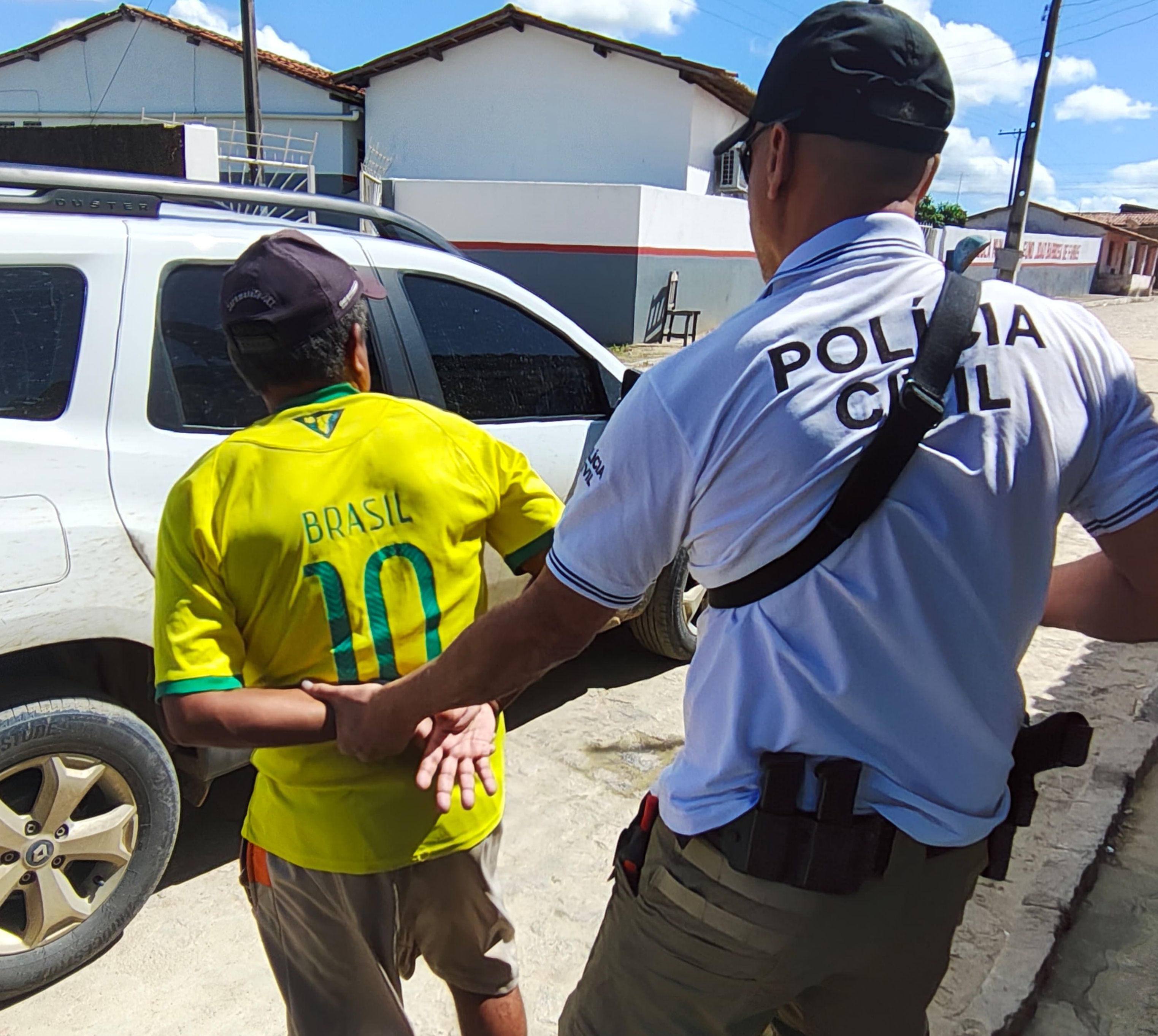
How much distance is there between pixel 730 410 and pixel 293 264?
83cm

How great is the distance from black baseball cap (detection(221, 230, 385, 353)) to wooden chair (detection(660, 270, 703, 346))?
16.1m

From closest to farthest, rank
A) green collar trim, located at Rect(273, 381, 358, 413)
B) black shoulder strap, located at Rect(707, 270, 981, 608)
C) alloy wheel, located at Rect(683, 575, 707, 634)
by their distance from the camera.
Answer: black shoulder strap, located at Rect(707, 270, 981, 608) < green collar trim, located at Rect(273, 381, 358, 413) < alloy wheel, located at Rect(683, 575, 707, 634)

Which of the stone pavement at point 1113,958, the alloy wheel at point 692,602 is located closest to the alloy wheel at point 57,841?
the stone pavement at point 1113,958

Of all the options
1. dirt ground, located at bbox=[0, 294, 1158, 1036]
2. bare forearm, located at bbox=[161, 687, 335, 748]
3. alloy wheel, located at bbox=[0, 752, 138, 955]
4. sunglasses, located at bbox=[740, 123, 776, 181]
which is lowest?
dirt ground, located at bbox=[0, 294, 1158, 1036]

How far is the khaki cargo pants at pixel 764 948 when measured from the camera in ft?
4.17

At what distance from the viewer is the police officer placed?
1182 millimetres

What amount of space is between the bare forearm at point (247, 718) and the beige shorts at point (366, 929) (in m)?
0.30

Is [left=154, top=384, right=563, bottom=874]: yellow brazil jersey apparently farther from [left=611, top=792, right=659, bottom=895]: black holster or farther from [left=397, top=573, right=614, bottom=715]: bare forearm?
[left=611, top=792, right=659, bottom=895]: black holster

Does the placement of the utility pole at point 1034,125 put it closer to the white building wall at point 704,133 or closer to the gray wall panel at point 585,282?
the white building wall at point 704,133

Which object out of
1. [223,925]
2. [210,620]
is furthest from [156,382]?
[223,925]

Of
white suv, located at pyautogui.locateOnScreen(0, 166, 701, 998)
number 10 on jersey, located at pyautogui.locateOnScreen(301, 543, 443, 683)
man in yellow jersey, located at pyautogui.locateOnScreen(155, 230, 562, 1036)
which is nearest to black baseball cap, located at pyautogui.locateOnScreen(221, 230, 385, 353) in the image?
man in yellow jersey, located at pyautogui.locateOnScreen(155, 230, 562, 1036)

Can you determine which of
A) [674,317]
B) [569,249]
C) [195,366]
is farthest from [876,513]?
[674,317]

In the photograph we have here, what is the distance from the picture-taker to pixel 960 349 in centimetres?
118

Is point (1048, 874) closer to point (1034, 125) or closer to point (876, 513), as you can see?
point (876, 513)
